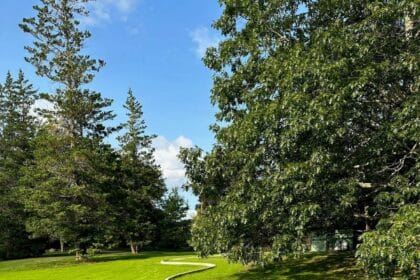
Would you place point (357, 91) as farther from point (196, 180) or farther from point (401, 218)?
point (196, 180)

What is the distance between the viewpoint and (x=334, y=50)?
9531mm

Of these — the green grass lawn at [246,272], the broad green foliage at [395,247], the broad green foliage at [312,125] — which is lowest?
the green grass lawn at [246,272]

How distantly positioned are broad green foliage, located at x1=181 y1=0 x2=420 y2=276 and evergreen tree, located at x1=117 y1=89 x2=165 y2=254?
912 inches

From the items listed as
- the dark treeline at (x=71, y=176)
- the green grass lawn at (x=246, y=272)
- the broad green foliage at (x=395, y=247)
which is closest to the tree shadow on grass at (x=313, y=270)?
the green grass lawn at (x=246, y=272)

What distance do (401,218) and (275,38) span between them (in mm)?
5866

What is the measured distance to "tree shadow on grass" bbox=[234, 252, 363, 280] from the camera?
14.6 metres

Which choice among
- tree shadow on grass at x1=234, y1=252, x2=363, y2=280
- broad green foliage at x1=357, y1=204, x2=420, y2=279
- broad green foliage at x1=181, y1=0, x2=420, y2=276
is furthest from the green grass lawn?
broad green foliage at x1=357, y1=204, x2=420, y2=279

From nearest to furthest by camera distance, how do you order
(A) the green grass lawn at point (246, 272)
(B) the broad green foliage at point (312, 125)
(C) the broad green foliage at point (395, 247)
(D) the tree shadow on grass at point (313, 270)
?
(C) the broad green foliage at point (395, 247), (B) the broad green foliage at point (312, 125), (D) the tree shadow on grass at point (313, 270), (A) the green grass lawn at point (246, 272)

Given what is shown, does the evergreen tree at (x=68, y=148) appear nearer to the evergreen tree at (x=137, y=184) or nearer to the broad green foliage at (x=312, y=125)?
the evergreen tree at (x=137, y=184)

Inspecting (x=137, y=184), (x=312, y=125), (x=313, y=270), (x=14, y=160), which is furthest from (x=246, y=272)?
(x=14, y=160)

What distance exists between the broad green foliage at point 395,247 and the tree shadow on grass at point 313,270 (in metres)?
5.09

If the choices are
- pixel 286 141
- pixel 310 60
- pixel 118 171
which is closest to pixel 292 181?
pixel 286 141

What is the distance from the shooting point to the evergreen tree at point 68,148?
2808 cm

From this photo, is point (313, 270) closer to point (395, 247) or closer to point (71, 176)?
point (395, 247)
